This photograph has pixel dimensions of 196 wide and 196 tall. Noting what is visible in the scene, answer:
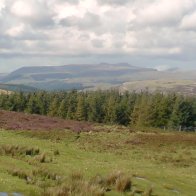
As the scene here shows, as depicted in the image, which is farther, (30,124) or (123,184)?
(30,124)

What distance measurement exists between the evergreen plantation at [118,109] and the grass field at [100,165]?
4884 cm

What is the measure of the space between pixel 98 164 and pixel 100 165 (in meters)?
1.31

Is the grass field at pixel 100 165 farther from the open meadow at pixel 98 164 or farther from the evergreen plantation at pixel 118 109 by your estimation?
the evergreen plantation at pixel 118 109

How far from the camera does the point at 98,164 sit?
28188 millimetres

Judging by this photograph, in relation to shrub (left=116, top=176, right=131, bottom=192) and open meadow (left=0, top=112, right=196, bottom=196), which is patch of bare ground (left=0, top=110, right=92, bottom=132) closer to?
open meadow (left=0, top=112, right=196, bottom=196)

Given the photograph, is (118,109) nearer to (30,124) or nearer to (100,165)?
(30,124)

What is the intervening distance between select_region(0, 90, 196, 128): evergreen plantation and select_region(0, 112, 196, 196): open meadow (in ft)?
161

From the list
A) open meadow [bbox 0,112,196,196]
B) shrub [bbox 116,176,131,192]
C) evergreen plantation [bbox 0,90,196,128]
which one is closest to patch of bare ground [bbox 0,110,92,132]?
open meadow [bbox 0,112,196,196]

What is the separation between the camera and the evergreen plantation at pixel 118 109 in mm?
104562

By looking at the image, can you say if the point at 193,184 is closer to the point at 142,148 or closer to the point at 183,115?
the point at 142,148

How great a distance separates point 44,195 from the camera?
14758 millimetres

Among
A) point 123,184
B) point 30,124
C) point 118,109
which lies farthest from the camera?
point 118,109

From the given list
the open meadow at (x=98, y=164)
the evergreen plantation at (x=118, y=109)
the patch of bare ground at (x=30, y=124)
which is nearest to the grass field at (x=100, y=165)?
the open meadow at (x=98, y=164)

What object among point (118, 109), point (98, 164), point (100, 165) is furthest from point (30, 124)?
point (118, 109)
